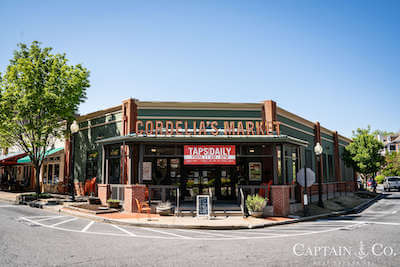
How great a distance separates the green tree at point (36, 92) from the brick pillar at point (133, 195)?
9097 millimetres

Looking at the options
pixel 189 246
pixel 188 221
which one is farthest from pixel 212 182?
pixel 189 246

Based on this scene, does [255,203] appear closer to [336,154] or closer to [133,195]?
[133,195]

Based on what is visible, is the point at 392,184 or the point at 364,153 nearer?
the point at 364,153

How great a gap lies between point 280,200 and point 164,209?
6.07 meters

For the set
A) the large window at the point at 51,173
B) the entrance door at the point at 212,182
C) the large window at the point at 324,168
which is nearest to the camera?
the entrance door at the point at 212,182

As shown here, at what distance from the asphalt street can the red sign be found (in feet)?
14.8

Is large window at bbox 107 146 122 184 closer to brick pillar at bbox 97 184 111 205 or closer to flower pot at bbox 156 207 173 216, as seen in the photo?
brick pillar at bbox 97 184 111 205

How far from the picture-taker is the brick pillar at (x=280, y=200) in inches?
581

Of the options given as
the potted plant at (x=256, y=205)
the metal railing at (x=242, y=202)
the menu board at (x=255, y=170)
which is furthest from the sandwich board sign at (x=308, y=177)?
the metal railing at (x=242, y=202)

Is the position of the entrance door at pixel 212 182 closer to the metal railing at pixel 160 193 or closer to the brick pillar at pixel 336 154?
the metal railing at pixel 160 193

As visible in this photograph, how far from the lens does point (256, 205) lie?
46.5 feet

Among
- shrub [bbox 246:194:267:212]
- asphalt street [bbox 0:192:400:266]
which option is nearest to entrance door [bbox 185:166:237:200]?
shrub [bbox 246:194:267:212]

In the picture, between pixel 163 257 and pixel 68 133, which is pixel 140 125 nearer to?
pixel 68 133

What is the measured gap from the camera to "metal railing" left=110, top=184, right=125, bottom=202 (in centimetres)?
1617
